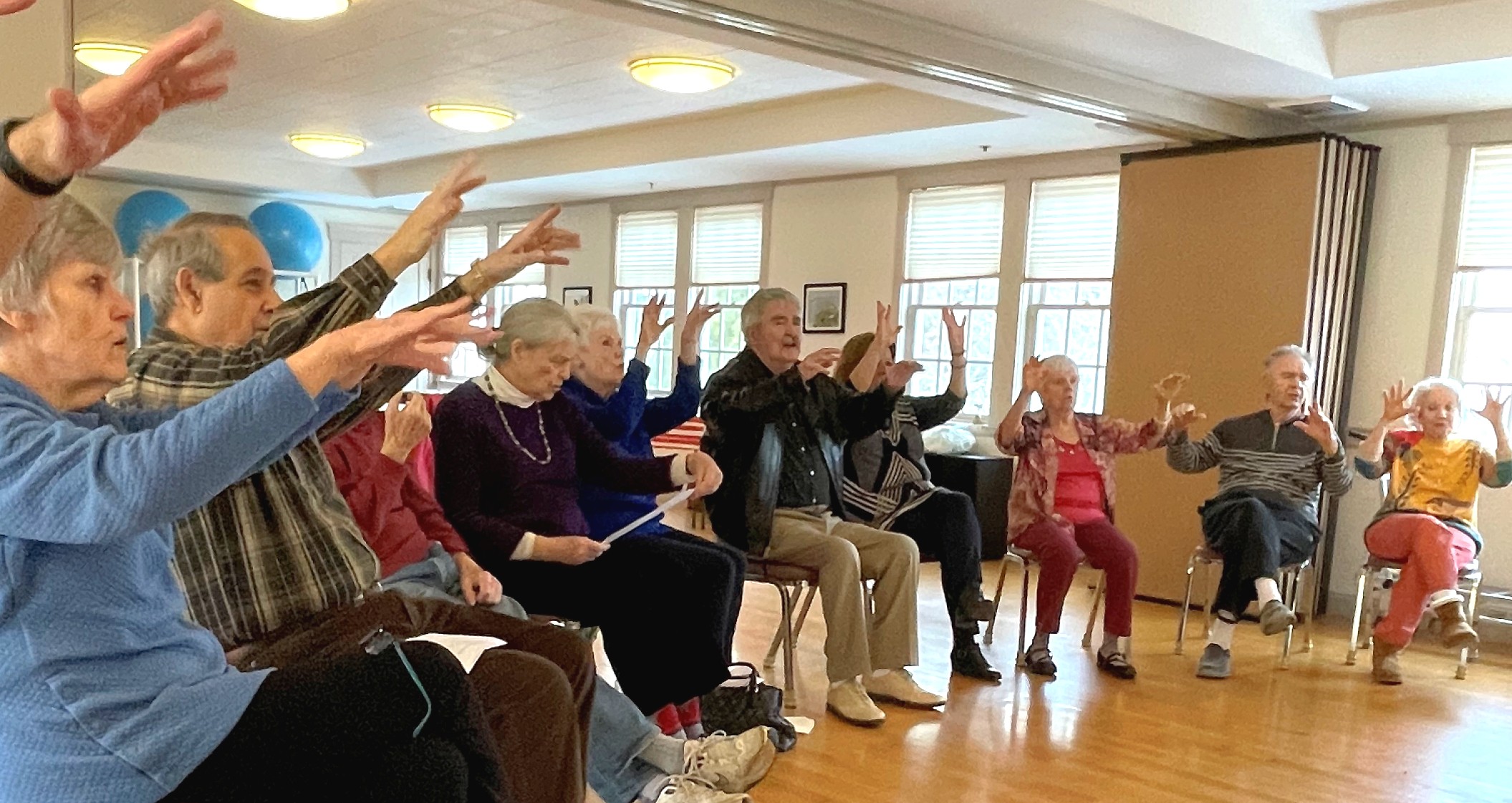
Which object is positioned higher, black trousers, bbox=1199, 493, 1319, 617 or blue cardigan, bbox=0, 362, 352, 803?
blue cardigan, bbox=0, 362, 352, 803

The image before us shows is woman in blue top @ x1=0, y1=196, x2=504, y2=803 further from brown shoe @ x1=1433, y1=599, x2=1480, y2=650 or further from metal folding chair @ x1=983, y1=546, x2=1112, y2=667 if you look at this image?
brown shoe @ x1=1433, y1=599, x2=1480, y2=650

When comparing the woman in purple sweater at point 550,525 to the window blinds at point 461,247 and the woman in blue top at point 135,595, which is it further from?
the window blinds at point 461,247

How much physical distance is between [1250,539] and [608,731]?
2696 millimetres

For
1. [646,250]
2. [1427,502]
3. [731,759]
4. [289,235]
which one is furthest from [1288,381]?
[289,235]

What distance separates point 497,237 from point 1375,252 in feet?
25.5

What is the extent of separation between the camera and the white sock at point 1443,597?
418cm

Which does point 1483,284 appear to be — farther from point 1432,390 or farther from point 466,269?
point 466,269

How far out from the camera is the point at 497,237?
433 inches

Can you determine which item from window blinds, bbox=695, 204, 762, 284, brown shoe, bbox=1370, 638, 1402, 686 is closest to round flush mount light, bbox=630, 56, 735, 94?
window blinds, bbox=695, 204, 762, 284

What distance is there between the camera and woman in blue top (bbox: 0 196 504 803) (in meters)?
1.18

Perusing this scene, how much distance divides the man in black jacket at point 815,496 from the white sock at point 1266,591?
1346 millimetres

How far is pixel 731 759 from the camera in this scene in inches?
109

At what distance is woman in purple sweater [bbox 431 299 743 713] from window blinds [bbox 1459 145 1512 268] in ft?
13.3

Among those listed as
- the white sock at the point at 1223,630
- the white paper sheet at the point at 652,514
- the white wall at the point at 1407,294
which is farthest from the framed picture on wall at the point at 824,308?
the white paper sheet at the point at 652,514
